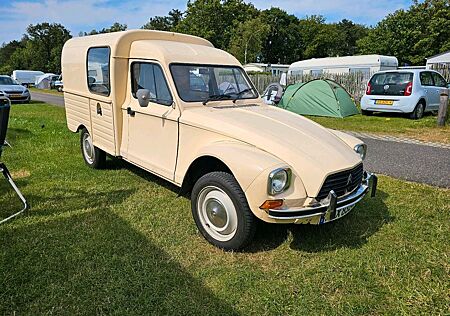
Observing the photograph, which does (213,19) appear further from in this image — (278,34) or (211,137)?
(211,137)

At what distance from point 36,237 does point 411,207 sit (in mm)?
4433

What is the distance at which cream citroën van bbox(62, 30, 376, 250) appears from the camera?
3.21m

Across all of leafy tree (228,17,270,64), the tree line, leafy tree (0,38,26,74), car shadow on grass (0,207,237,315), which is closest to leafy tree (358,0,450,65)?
the tree line

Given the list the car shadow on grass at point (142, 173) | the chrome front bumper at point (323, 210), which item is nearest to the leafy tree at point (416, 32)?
the car shadow on grass at point (142, 173)

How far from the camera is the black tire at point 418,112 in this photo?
470 inches

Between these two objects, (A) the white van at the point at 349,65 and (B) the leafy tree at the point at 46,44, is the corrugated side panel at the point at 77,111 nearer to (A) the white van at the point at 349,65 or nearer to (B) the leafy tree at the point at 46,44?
(A) the white van at the point at 349,65

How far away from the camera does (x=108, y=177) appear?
5.71 metres

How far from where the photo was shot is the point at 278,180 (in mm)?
3145

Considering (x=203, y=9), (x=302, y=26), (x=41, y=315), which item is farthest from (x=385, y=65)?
(x=302, y=26)

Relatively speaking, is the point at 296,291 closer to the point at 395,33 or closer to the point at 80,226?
the point at 80,226

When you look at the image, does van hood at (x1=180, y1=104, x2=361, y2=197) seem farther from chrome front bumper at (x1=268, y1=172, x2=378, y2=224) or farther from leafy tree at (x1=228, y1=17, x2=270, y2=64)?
leafy tree at (x1=228, y1=17, x2=270, y2=64)

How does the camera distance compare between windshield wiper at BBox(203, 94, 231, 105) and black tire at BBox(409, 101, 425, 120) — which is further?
black tire at BBox(409, 101, 425, 120)

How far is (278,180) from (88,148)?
14.2ft

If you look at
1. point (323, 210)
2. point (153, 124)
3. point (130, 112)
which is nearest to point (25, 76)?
point (130, 112)
